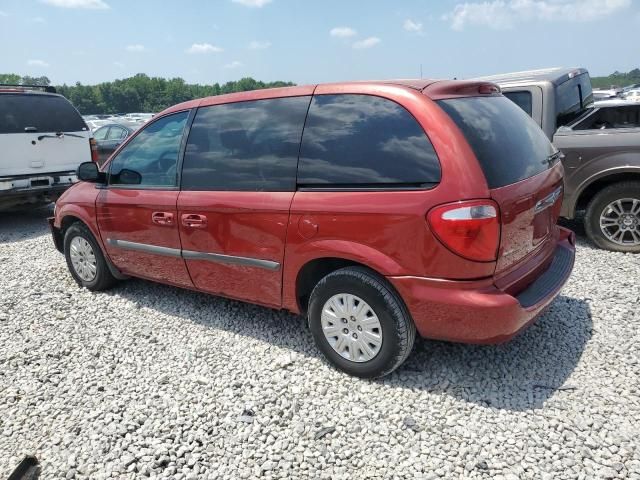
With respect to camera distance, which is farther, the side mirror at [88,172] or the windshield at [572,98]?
the windshield at [572,98]

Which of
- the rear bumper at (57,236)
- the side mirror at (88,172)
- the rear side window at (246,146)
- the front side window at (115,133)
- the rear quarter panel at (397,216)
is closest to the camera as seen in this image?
the rear quarter panel at (397,216)

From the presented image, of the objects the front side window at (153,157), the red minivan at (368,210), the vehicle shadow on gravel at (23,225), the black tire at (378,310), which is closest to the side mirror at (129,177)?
the front side window at (153,157)

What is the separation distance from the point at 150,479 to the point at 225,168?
6.51ft

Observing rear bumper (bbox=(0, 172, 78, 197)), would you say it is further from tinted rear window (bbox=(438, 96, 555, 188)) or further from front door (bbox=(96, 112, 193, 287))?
tinted rear window (bbox=(438, 96, 555, 188))

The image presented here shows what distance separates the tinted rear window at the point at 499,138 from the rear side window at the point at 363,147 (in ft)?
0.84

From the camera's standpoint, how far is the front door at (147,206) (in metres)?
3.76

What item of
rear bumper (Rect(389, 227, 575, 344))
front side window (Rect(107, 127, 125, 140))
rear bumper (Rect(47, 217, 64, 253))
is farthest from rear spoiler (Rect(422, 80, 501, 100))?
front side window (Rect(107, 127, 125, 140))

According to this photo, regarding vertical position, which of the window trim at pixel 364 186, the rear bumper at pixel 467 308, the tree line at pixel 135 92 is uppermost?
the tree line at pixel 135 92

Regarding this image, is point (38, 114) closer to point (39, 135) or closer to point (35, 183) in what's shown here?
point (39, 135)

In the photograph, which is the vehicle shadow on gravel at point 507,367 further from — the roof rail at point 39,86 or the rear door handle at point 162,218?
the roof rail at point 39,86

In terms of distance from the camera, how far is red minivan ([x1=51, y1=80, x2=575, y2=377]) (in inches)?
100

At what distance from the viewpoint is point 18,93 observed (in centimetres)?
731

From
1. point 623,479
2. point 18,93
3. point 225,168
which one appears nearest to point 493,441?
point 623,479

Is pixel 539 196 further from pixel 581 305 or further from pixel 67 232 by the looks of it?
pixel 67 232
